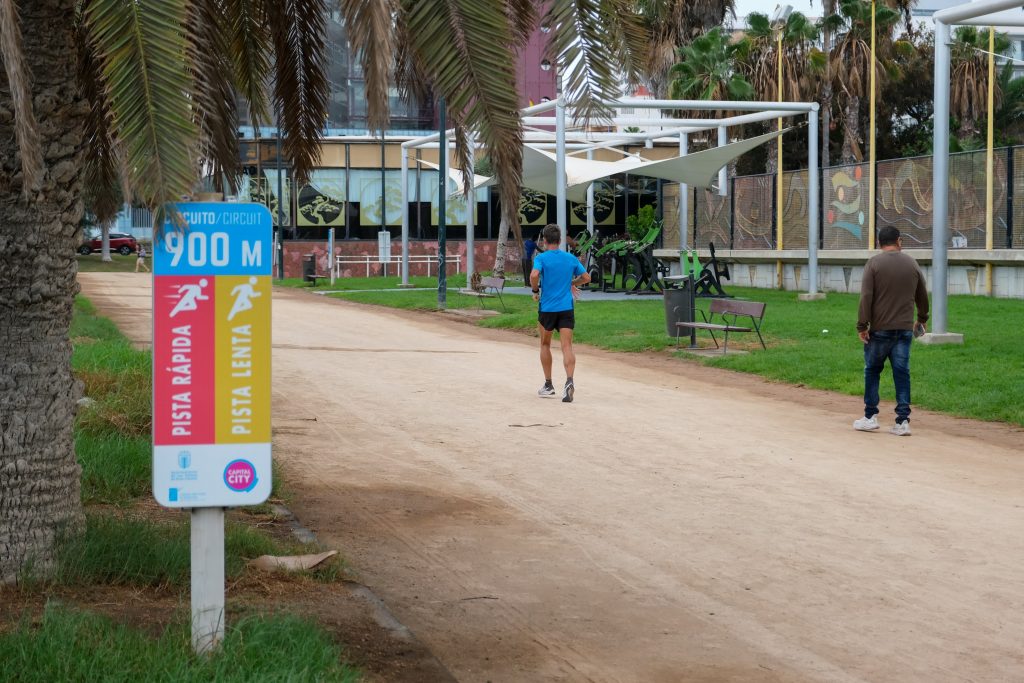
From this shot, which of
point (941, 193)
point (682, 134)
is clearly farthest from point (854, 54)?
point (941, 193)

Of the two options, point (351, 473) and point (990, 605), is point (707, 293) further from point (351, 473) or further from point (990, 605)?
point (990, 605)

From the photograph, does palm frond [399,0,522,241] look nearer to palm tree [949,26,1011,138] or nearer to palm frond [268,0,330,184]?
palm frond [268,0,330,184]

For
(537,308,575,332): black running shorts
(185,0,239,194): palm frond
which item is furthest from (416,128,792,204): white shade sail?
(185,0,239,194): palm frond

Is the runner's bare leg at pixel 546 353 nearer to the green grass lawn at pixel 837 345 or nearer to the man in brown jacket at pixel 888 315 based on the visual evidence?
the green grass lawn at pixel 837 345

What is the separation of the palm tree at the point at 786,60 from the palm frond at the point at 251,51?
36912 mm

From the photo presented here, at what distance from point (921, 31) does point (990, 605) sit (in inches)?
1969

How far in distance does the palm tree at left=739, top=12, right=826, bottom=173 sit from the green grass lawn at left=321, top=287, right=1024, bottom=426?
50.3 ft

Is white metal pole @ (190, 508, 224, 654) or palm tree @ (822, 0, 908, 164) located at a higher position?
palm tree @ (822, 0, 908, 164)

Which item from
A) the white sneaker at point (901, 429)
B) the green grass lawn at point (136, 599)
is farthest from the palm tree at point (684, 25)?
the green grass lawn at point (136, 599)

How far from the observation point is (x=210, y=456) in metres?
4.53

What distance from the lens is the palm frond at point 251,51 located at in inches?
248

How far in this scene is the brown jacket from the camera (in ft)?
37.4

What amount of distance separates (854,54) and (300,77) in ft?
129

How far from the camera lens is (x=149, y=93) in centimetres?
411
